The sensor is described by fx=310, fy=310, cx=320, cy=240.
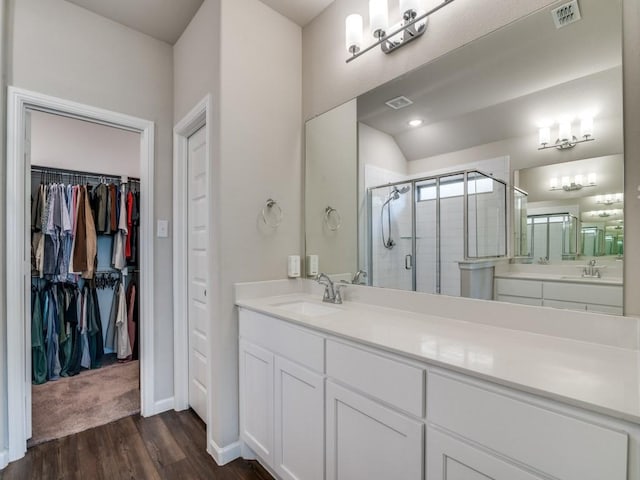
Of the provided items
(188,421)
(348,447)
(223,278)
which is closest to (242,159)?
(223,278)

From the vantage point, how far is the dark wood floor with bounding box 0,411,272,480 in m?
1.66

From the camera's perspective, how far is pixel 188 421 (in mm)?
2178

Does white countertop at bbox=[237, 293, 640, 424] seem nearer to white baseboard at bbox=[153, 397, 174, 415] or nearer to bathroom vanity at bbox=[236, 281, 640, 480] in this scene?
bathroom vanity at bbox=[236, 281, 640, 480]

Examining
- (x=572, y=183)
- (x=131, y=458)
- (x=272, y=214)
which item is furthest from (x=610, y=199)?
(x=131, y=458)

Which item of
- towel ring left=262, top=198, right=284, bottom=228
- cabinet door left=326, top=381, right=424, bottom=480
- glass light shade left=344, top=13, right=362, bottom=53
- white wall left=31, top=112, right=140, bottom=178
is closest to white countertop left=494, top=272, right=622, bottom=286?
cabinet door left=326, top=381, right=424, bottom=480

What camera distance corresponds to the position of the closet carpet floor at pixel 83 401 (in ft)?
6.82

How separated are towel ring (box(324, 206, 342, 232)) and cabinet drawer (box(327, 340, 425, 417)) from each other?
900mm

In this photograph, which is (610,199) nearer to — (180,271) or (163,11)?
(180,271)

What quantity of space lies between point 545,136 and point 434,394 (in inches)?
41.7

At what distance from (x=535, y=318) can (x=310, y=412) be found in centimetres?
98

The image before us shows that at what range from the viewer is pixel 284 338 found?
1.48m

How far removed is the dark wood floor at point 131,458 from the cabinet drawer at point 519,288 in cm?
151

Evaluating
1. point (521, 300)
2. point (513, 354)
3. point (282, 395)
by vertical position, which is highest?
point (521, 300)

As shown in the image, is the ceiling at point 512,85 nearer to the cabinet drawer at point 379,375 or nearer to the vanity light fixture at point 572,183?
the vanity light fixture at point 572,183
